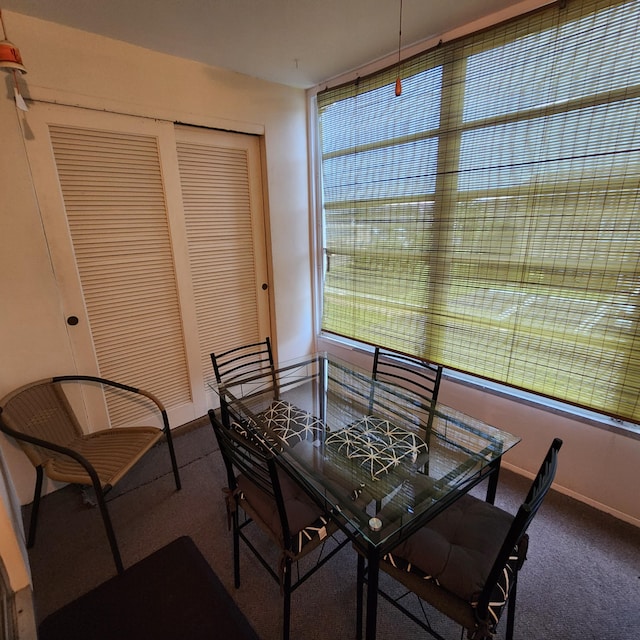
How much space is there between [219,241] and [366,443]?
1879 mm

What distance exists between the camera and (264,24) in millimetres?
1821

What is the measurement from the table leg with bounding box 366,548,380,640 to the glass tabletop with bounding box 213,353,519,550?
5cm

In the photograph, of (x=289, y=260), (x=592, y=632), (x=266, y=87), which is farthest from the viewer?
(x=289, y=260)

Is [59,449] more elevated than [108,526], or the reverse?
[59,449]

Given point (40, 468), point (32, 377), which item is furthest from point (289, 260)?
point (40, 468)

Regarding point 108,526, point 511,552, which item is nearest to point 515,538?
point 511,552

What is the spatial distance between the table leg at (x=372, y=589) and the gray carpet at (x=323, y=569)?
411 mm

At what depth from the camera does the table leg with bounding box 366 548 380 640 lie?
995mm

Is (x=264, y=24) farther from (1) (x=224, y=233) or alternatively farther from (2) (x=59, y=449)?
(2) (x=59, y=449)

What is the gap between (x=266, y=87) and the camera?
102 inches

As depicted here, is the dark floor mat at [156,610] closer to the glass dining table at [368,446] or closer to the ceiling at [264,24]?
the glass dining table at [368,446]

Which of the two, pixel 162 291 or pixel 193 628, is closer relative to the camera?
pixel 193 628

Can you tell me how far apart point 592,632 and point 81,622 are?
1.81 m

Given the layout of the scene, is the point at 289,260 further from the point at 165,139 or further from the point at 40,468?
the point at 40,468
